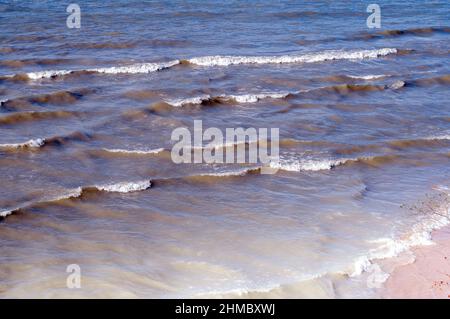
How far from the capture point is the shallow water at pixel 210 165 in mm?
6742

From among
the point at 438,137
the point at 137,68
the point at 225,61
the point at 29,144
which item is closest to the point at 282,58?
the point at 225,61

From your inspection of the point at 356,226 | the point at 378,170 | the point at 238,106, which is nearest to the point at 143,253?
the point at 356,226

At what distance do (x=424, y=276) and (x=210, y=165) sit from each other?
14.0 feet

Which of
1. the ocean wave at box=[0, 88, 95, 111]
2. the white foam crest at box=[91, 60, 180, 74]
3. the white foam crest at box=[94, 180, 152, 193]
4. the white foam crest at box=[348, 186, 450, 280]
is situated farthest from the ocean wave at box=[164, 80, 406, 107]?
the white foam crest at box=[348, 186, 450, 280]

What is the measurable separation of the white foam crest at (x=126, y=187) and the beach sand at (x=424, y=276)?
3839 mm

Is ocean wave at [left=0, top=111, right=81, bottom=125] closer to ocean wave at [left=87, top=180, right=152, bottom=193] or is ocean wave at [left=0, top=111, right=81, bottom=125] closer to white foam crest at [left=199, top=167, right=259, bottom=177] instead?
ocean wave at [left=87, top=180, right=152, bottom=193]

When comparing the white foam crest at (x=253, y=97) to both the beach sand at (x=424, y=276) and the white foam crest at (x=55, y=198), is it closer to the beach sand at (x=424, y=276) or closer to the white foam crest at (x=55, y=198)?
the white foam crest at (x=55, y=198)

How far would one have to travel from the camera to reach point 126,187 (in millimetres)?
8781

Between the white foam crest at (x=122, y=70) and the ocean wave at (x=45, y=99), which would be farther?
the white foam crest at (x=122, y=70)

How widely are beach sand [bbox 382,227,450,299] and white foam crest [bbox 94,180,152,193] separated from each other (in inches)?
151

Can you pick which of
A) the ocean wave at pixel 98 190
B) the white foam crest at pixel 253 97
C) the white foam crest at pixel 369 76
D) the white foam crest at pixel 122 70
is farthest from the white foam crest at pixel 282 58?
the ocean wave at pixel 98 190

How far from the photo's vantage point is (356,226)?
7656mm

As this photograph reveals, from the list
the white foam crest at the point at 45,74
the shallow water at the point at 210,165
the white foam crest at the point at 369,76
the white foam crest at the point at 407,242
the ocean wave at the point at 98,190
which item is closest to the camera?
the white foam crest at the point at 407,242

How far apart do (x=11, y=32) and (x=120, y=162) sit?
35.2 ft
